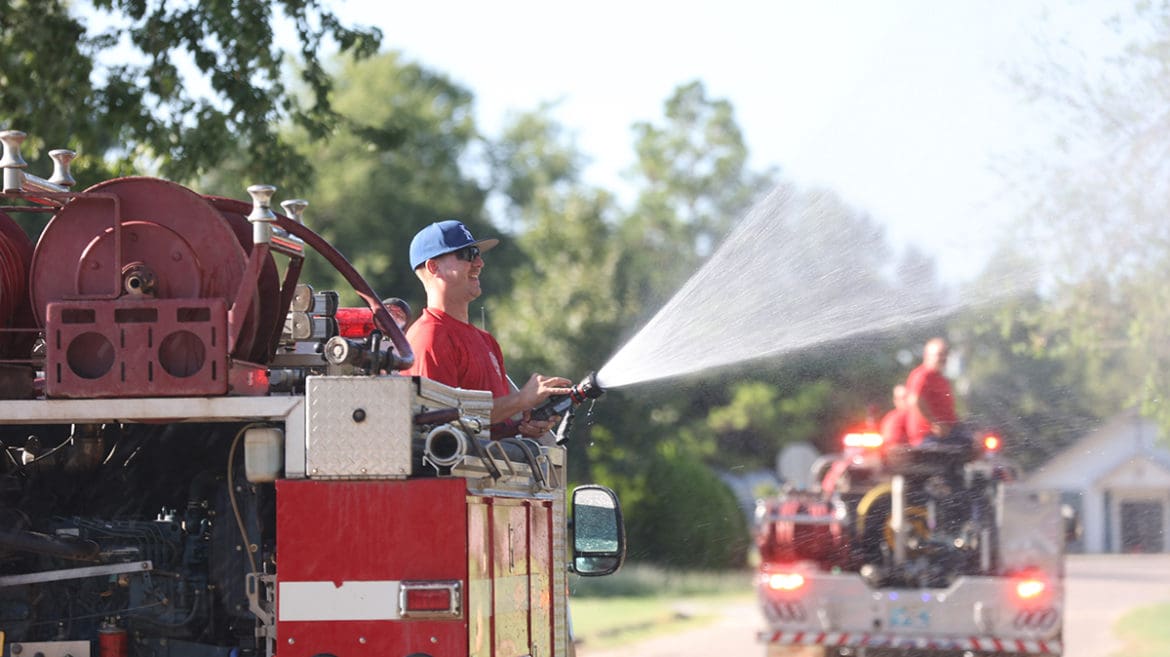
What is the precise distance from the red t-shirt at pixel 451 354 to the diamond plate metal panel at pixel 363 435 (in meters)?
1.53

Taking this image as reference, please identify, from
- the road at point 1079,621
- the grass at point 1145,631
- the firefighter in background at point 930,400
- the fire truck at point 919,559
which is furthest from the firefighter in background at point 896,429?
the grass at point 1145,631

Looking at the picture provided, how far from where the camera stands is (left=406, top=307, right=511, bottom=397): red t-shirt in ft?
20.3

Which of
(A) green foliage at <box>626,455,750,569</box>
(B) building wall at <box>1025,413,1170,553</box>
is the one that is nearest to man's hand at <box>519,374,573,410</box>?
(A) green foliage at <box>626,455,750,569</box>

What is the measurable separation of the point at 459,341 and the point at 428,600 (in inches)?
77.0

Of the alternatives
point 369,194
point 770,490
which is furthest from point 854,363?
point 369,194

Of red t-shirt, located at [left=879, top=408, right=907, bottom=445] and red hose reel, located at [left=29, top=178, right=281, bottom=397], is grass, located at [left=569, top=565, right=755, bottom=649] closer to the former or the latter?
red t-shirt, located at [left=879, top=408, right=907, bottom=445]

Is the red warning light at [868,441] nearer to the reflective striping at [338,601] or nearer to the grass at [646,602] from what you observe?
the grass at [646,602]

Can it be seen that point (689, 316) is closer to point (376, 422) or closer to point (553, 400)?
point (553, 400)

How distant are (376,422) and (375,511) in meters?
0.22

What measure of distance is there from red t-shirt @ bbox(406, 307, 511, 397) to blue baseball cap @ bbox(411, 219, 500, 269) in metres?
0.23

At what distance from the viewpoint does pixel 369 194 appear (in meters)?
46.8

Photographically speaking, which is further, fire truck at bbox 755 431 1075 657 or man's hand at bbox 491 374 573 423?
fire truck at bbox 755 431 1075 657

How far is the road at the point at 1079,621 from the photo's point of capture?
19.2 meters

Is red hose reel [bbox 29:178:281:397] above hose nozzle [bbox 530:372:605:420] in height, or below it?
above
